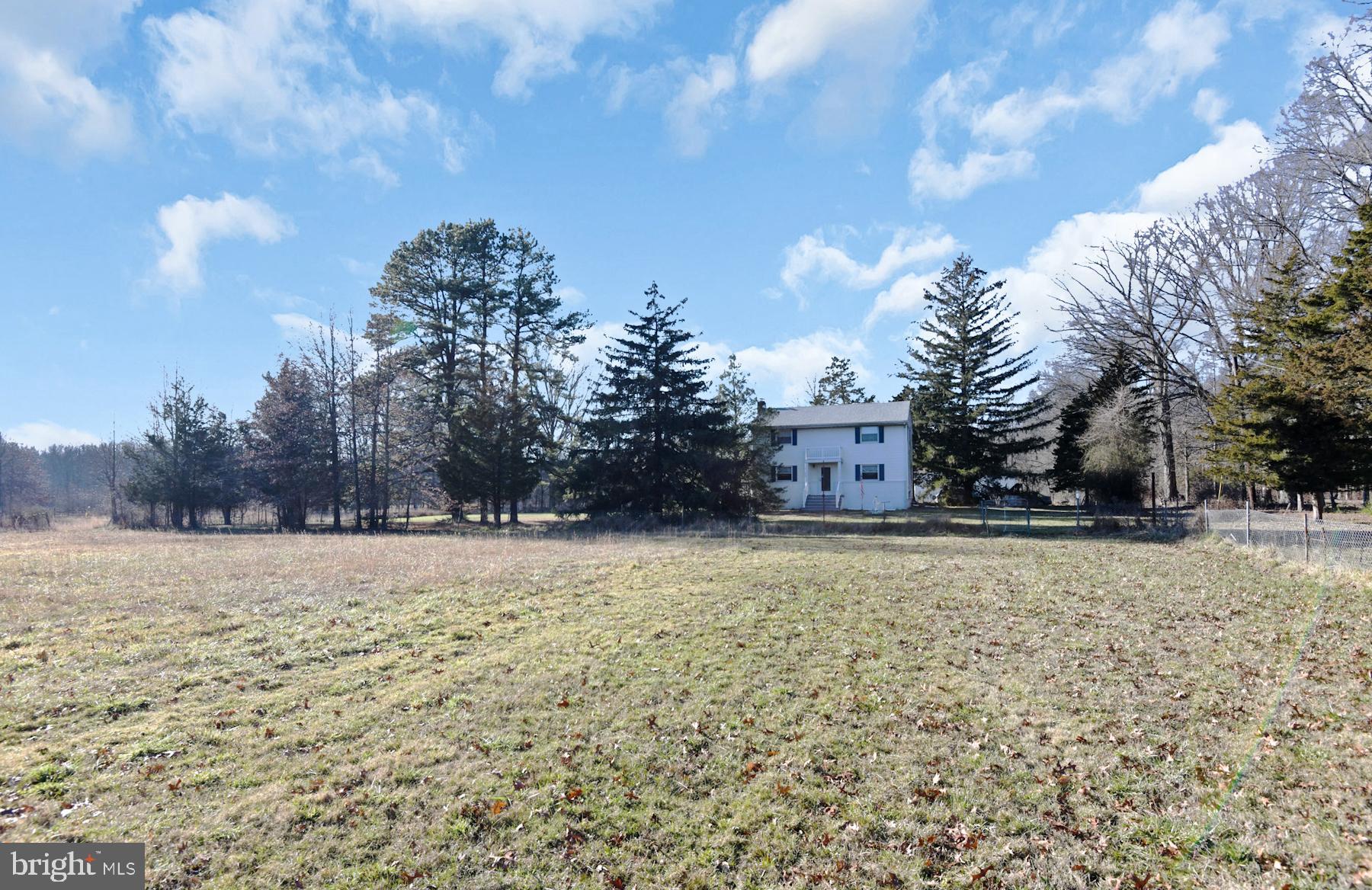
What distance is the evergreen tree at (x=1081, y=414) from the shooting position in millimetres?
36541

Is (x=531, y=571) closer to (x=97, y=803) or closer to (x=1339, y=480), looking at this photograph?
(x=97, y=803)

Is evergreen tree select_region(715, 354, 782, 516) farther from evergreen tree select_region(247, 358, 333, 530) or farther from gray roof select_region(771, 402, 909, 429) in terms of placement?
evergreen tree select_region(247, 358, 333, 530)

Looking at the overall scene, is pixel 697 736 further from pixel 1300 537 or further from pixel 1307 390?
pixel 1307 390

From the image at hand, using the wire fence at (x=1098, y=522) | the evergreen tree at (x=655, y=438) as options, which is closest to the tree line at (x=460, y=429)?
the evergreen tree at (x=655, y=438)

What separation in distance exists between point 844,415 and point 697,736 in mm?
35697

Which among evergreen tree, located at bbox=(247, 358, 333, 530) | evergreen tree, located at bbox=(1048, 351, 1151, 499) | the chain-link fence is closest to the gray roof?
evergreen tree, located at bbox=(1048, 351, 1151, 499)

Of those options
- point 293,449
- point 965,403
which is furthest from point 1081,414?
point 293,449

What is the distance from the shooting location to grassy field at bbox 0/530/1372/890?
4234 millimetres

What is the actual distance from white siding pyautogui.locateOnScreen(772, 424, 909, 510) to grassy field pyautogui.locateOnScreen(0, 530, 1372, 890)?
2615 cm

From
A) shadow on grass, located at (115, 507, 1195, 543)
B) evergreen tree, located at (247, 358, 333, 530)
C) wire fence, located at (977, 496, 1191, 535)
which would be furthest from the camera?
evergreen tree, located at (247, 358, 333, 530)

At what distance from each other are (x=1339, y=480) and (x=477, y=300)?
3696 cm

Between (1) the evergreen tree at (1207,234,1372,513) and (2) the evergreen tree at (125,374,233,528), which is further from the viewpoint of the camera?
(2) the evergreen tree at (125,374,233,528)

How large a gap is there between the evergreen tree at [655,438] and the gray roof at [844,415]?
973 centimetres

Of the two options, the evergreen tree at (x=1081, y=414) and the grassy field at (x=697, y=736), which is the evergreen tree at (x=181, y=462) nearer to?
A: the grassy field at (x=697, y=736)
